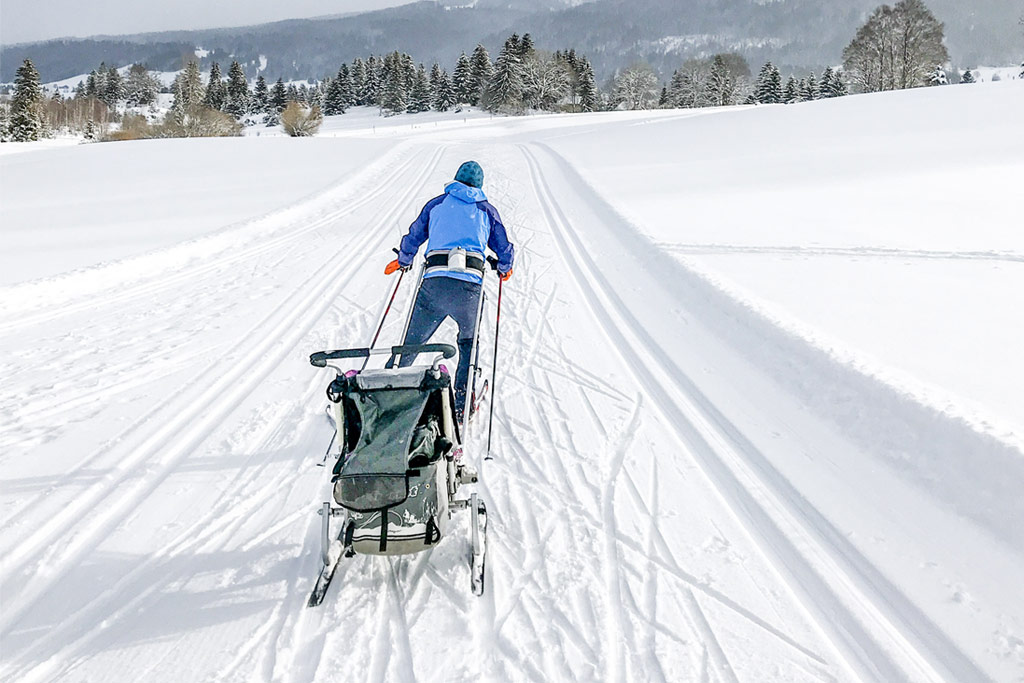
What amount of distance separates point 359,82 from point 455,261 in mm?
92526

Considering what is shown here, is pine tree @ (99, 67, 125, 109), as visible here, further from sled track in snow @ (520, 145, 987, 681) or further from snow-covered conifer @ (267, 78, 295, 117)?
sled track in snow @ (520, 145, 987, 681)

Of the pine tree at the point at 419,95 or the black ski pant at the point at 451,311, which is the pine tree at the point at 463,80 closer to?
the pine tree at the point at 419,95

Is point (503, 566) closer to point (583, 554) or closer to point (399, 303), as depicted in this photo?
point (583, 554)

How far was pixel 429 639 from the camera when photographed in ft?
8.96

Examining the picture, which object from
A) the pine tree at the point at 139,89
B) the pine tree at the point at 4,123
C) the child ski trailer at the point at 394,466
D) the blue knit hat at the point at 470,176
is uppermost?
the pine tree at the point at 139,89

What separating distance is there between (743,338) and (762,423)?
167cm

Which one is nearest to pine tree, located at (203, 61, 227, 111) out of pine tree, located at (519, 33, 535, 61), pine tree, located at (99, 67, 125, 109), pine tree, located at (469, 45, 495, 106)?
pine tree, located at (99, 67, 125, 109)

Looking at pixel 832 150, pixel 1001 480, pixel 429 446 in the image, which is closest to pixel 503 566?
pixel 429 446

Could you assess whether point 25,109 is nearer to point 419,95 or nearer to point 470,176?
point 419,95

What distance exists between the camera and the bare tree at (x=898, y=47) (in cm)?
4659

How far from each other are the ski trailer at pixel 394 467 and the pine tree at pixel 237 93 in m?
93.5

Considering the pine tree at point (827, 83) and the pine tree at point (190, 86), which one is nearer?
the pine tree at point (827, 83)

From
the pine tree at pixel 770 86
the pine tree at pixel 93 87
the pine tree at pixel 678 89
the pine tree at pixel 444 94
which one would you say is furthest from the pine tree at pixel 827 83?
the pine tree at pixel 93 87

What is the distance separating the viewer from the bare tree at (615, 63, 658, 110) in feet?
279
